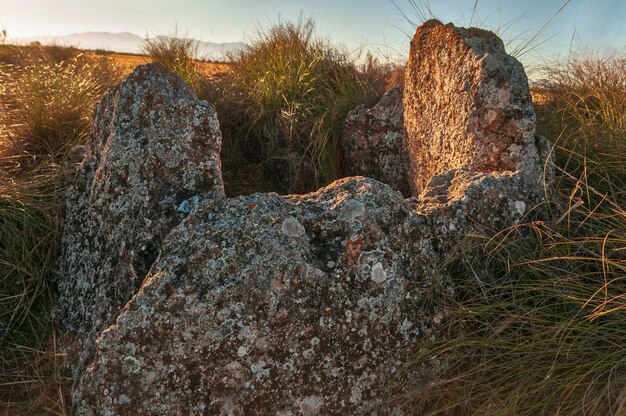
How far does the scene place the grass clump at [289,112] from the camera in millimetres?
5113

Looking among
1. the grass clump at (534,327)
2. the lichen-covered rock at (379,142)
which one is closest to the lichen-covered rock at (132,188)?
the grass clump at (534,327)

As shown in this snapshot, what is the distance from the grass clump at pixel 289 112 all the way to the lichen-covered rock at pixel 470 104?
1.29 metres

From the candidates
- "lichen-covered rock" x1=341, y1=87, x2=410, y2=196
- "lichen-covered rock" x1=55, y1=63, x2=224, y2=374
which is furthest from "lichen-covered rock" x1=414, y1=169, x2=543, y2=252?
"lichen-covered rock" x1=341, y1=87, x2=410, y2=196

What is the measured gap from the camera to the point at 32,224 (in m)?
3.80

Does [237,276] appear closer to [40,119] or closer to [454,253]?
[454,253]

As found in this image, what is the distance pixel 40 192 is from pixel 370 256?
2.66 metres

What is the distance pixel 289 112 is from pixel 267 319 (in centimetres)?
343

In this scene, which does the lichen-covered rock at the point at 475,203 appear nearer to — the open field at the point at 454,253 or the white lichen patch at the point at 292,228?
the open field at the point at 454,253

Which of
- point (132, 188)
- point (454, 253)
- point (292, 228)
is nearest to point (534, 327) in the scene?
point (454, 253)

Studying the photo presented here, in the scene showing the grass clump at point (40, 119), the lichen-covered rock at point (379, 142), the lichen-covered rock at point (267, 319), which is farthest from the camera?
the grass clump at point (40, 119)

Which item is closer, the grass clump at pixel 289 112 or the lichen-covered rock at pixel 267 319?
the lichen-covered rock at pixel 267 319

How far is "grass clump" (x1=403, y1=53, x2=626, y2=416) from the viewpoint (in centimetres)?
221

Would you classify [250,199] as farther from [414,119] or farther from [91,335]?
[414,119]

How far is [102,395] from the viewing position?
2.14 m
